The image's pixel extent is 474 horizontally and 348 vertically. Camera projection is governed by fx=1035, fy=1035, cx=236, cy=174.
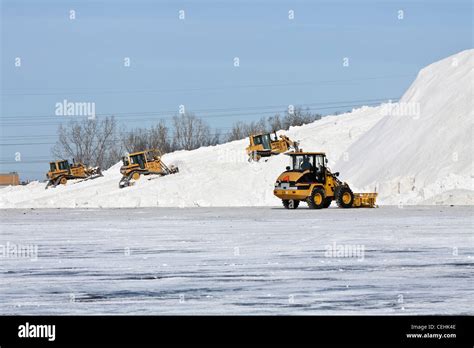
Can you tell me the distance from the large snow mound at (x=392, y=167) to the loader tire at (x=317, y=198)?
20.7ft

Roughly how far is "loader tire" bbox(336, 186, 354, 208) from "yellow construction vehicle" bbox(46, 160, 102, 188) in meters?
44.3

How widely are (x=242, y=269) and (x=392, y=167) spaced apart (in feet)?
120

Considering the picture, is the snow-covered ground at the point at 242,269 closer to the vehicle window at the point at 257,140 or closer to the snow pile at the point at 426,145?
the snow pile at the point at 426,145

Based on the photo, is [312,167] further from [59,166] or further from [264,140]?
[59,166]

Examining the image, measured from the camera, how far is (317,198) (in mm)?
42312

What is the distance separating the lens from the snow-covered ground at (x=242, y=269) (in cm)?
1302

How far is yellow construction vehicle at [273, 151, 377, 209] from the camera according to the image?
42.1 meters

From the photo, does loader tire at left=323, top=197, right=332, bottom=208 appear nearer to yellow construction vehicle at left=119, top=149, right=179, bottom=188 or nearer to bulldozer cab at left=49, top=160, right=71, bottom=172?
yellow construction vehicle at left=119, top=149, right=179, bottom=188

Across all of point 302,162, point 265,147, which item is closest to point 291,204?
point 302,162

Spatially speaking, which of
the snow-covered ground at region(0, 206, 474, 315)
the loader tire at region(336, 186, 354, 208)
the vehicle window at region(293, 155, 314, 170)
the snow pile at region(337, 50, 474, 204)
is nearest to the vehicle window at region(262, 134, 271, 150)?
the snow pile at region(337, 50, 474, 204)
